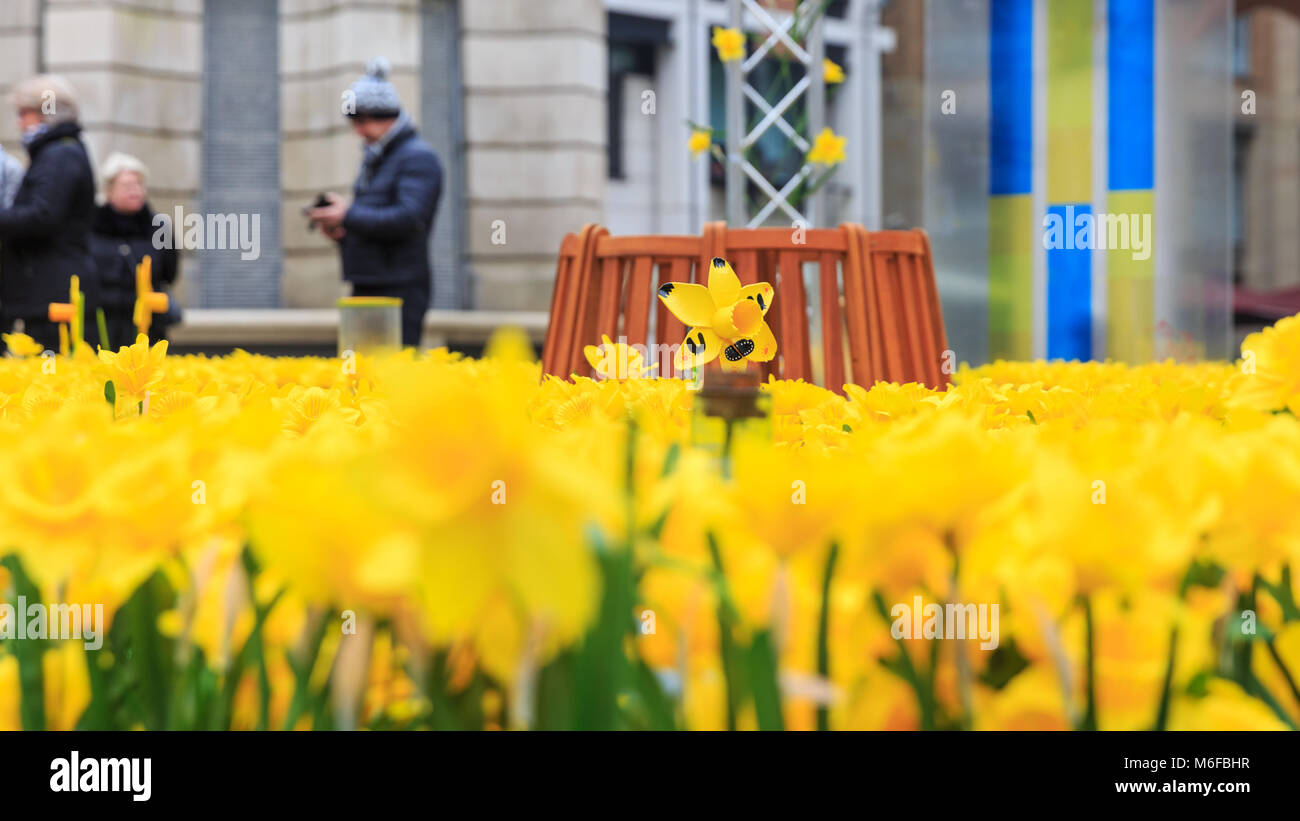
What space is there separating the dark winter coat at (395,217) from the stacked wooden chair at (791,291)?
341 centimetres

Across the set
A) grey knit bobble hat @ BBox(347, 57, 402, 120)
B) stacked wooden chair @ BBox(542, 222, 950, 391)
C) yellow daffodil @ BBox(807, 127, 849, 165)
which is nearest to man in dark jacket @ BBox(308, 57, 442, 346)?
grey knit bobble hat @ BBox(347, 57, 402, 120)

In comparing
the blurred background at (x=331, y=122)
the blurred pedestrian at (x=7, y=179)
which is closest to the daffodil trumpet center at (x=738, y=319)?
the blurred pedestrian at (x=7, y=179)

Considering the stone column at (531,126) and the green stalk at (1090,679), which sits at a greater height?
the stone column at (531,126)

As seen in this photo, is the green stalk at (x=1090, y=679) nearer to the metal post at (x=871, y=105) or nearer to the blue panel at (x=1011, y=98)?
the blue panel at (x=1011, y=98)

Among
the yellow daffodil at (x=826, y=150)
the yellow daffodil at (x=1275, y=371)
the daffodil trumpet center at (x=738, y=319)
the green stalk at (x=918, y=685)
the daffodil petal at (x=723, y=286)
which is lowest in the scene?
the green stalk at (x=918, y=685)

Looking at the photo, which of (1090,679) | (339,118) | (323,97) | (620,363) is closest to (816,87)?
(339,118)

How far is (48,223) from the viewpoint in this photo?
14.1 feet

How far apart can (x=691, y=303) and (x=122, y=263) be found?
555cm

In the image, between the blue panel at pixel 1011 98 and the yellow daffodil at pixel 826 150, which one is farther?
the yellow daffodil at pixel 826 150

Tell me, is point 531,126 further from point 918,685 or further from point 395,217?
point 918,685

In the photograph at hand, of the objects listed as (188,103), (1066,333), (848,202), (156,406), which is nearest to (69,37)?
(188,103)

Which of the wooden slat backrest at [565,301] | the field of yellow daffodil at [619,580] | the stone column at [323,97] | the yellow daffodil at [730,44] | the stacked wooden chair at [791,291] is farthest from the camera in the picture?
the stone column at [323,97]

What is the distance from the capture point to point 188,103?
10.9 m

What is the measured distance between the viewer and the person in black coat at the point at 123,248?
5.66 metres
